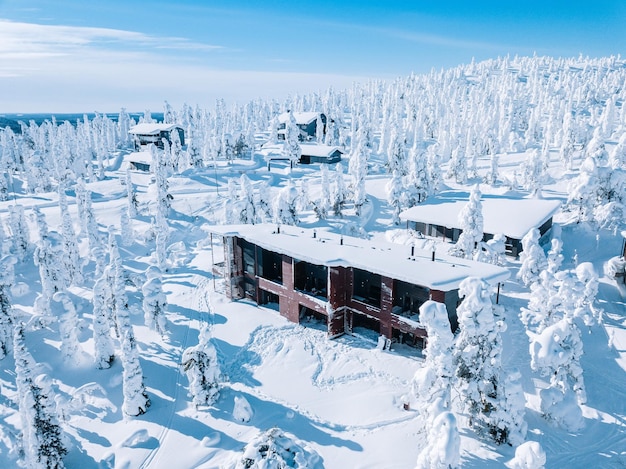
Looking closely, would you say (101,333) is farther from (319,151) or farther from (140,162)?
(140,162)

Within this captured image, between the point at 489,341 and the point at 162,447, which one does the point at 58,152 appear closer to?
the point at 162,447

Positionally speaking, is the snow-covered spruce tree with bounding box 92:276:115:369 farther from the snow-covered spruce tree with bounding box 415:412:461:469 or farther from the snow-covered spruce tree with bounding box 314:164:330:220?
the snow-covered spruce tree with bounding box 314:164:330:220

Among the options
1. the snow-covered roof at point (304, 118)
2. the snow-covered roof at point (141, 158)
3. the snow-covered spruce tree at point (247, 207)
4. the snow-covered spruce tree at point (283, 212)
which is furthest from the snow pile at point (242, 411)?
the snow-covered roof at point (304, 118)

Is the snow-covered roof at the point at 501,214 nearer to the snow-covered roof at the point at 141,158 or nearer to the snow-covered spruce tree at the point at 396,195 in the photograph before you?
the snow-covered spruce tree at the point at 396,195

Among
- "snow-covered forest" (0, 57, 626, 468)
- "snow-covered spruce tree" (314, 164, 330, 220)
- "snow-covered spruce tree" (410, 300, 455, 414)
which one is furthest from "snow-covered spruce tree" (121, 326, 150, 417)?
"snow-covered spruce tree" (314, 164, 330, 220)

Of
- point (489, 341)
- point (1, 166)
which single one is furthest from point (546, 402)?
point (1, 166)

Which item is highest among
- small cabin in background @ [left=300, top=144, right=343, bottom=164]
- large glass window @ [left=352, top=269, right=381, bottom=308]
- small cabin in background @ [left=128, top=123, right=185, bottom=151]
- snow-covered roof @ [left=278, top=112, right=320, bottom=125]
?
snow-covered roof @ [left=278, top=112, right=320, bottom=125]
